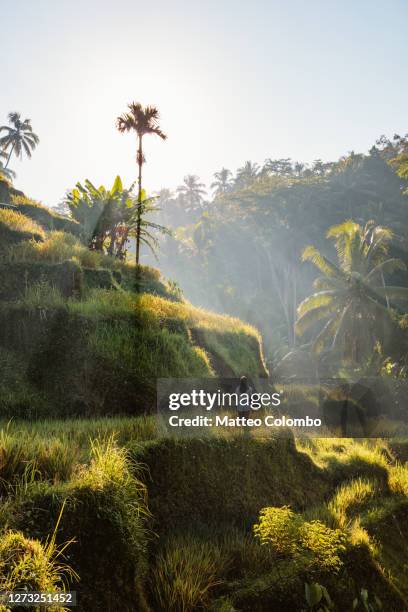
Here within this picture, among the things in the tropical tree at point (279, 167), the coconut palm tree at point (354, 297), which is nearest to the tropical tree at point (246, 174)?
the tropical tree at point (279, 167)

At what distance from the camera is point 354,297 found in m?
30.4

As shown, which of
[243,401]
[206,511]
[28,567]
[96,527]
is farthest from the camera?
[243,401]

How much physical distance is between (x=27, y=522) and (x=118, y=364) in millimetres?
5764

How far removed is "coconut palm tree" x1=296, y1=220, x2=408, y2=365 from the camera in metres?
29.6

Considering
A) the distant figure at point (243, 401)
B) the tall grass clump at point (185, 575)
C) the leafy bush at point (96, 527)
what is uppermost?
the distant figure at point (243, 401)

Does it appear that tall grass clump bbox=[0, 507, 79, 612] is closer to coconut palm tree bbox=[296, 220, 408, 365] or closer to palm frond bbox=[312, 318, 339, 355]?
coconut palm tree bbox=[296, 220, 408, 365]

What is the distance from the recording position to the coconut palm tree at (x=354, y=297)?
29.6m

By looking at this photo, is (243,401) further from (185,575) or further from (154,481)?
(185,575)

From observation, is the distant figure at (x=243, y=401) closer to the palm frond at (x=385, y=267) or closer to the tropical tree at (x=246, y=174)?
the palm frond at (x=385, y=267)

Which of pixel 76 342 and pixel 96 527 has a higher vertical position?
pixel 76 342

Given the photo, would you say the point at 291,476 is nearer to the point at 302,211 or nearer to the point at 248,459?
the point at 248,459

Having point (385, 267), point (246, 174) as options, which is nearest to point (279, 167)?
point (246, 174)

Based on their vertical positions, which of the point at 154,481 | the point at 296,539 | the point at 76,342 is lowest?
the point at 296,539

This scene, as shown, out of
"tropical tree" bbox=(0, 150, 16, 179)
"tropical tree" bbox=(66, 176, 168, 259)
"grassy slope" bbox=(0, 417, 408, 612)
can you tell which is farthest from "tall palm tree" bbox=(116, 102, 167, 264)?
"tropical tree" bbox=(0, 150, 16, 179)
